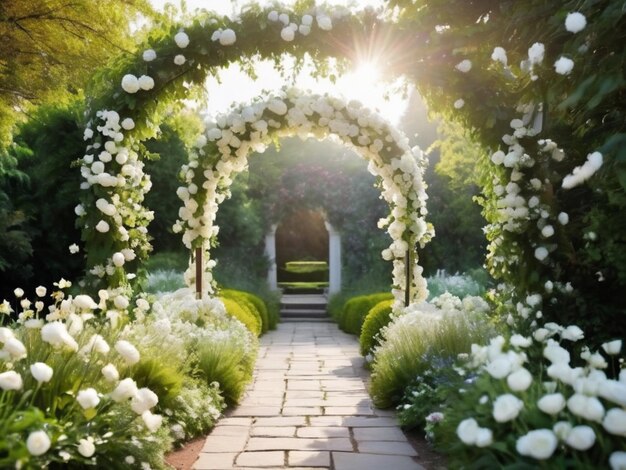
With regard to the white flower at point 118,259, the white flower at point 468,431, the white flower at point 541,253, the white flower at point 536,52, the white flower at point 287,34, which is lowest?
the white flower at point 468,431

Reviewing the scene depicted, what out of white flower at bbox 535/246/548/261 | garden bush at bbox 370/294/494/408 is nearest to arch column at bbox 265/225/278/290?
garden bush at bbox 370/294/494/408

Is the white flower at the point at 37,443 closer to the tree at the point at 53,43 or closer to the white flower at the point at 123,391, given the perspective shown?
the white flower at the point at 123,391

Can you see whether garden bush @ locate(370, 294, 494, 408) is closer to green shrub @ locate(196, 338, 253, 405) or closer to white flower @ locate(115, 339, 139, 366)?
green shrub @ locate(196, 338, 253, 405)

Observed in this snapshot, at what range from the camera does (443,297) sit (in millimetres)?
6613

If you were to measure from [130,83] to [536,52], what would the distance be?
291 centimetres

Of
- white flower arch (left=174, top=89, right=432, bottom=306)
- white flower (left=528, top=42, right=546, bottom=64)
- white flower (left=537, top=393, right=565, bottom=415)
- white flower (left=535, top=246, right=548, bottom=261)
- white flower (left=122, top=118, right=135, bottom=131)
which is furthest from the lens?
white flower arch (left=174, top=89, right=432, bottom=306)

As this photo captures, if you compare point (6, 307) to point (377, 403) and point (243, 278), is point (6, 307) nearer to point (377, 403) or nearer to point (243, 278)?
point (377, 403)

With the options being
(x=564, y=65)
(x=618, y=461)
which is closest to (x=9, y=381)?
(x=618, y=461)

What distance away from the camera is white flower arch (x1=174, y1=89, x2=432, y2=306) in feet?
22.0

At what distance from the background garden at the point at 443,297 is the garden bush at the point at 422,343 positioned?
0.02m

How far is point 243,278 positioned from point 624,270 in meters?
11.3

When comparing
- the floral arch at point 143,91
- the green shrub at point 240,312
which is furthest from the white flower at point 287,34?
the green shrub at point 240,312

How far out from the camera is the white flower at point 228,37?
16.1ft

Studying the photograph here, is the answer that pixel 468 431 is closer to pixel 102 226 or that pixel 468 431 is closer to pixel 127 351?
pixel 127 351
